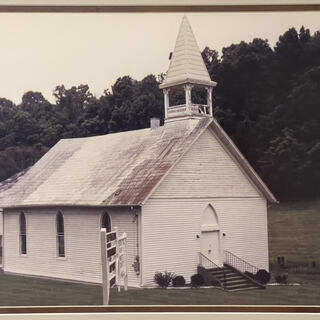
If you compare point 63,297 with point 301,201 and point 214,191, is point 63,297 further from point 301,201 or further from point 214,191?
point 301,201

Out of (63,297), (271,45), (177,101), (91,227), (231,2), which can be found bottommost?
(63,297)

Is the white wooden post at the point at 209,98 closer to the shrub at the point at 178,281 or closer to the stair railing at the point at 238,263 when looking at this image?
the stair railing at the point at 238,263

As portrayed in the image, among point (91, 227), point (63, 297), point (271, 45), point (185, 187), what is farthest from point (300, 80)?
point (63, 297)

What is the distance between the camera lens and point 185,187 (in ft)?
30.8

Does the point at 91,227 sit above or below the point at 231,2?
below

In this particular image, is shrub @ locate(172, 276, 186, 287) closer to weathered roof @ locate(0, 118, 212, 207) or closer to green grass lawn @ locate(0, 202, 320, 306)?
green grass lawn @ locate(0, 202, 320, 306)

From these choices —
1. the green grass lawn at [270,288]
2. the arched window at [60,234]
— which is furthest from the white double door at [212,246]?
the arched window at [60,234]

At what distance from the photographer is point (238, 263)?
942 centimetres

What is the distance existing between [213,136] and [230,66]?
1.07 meters

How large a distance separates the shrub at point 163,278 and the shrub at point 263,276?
50.0 inches

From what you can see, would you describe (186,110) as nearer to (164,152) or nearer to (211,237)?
(164,152)

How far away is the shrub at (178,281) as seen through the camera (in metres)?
9.12

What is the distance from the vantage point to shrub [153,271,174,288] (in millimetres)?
9117

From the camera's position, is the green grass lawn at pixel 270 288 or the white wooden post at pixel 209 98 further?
the white wooden post at pixel 209 98
